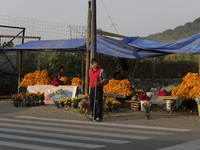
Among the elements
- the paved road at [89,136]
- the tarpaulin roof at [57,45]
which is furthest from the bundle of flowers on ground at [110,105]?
the tarpaulin roof at [57,45]

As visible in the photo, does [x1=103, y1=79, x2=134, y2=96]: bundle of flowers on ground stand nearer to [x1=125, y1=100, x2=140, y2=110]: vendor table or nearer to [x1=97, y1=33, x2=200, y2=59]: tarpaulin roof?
[x1=125, y1=100, x2=140, y2=110]: vendor table

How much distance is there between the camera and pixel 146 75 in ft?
98.5

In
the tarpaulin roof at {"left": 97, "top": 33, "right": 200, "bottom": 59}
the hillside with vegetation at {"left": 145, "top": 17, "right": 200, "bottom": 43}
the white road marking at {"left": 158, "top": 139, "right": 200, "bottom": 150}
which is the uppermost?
the hillside with vegetation at {"left": 145, "top": 17, "right": 200, "bottom": 43}

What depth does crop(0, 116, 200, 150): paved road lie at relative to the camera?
8805mm

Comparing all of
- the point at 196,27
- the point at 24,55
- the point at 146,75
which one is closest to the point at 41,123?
the point at 24,55

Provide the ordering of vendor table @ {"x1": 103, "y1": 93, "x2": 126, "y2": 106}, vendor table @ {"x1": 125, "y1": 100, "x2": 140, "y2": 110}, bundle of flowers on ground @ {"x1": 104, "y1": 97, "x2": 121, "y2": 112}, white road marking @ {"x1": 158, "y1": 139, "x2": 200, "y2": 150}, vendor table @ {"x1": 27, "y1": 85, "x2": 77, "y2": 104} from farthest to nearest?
1. vendor table @ {"x1": 27, "y1": 85, "x2": 77, "y2": 104}
2. vendor table @ {"x1": 103, "y1": 93, "x2": 126, "y2": 106}
3. vendor table @ {"x1": 125, "y1": 100, "x2": 140, "y2": 110}
4. bundle of flowers on ground @ {"x1": 104, "y1": 97, "x2": 121, "y2": 112}
5. white road marking @ {"x1": 158, "y1": 139, "x2": 200, "y2": 150}

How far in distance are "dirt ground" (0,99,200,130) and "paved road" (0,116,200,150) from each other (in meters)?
0.98

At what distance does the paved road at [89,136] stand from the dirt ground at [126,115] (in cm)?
98

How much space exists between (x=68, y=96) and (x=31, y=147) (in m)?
11.3

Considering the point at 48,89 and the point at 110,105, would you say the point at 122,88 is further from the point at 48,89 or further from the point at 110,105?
the point at 48,89

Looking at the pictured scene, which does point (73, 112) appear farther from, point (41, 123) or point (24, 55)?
point (24, 55)

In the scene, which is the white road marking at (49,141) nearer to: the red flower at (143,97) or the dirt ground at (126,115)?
the dirt ground at (126,115)

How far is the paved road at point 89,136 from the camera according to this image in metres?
8.80

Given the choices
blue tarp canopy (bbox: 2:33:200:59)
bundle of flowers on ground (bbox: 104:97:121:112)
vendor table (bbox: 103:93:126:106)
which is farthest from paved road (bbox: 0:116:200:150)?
blue tarp canopy (bbox: 2:33:200:59)
